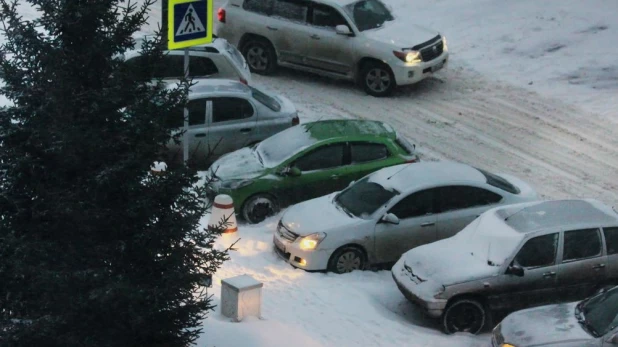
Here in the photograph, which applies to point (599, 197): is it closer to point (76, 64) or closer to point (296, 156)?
point (296, 156)

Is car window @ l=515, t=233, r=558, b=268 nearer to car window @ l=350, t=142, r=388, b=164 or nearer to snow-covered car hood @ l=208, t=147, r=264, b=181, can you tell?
Answer: car window @ l=350, t=142, r=388, b=164

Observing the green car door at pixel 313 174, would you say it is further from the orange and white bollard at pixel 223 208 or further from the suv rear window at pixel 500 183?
the suv rear window at pixel 500 183

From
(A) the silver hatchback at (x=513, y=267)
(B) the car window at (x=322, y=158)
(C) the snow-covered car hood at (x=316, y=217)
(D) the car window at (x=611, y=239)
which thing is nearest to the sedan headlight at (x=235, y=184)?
(B) the car window at (x=322, y=158)

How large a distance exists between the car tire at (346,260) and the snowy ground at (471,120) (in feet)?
0.46

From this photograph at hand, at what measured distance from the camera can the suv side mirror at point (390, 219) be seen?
12898mm

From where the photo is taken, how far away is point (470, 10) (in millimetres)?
24391

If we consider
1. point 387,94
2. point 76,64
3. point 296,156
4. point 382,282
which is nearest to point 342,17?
point 387,94

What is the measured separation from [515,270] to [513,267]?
0.04 metres

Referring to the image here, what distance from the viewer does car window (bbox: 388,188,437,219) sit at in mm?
13070

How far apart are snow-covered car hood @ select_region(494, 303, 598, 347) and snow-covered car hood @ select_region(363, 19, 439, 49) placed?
9.08 metres

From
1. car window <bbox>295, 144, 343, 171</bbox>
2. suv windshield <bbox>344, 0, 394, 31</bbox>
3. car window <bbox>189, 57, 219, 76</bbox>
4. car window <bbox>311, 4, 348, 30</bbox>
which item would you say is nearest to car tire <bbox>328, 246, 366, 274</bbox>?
car window <bbox>295, 144, 343, 171</bbox>

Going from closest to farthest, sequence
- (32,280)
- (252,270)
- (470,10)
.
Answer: (32,280) < (252,270) < (470,10)

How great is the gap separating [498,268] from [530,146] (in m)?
5.68

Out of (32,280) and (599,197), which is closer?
(32,280)
